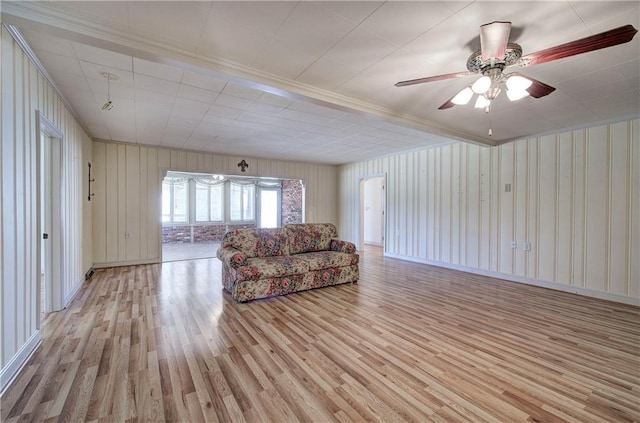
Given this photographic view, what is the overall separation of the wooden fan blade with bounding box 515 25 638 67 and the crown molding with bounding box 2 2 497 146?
170cm

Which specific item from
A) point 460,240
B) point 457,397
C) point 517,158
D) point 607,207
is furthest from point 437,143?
point 457,397

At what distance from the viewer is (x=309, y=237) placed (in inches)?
192

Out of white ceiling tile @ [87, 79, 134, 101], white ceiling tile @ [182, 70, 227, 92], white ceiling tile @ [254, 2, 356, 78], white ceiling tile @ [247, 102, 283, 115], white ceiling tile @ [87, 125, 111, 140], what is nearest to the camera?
white ceiling tile @ [254, 2, 356, 78]

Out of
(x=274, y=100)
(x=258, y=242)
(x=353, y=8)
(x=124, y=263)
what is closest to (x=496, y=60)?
(x=353, y=8)

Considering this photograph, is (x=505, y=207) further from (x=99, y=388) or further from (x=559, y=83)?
(x=99, y=388)

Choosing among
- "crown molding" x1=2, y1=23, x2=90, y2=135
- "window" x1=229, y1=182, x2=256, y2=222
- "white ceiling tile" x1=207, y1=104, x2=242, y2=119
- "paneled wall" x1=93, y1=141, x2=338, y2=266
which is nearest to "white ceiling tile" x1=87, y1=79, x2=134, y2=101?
"crown molding" x1=2, y1=23, x2=90, y2=135

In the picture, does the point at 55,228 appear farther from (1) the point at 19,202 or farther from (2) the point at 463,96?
(2) the point at 463,96

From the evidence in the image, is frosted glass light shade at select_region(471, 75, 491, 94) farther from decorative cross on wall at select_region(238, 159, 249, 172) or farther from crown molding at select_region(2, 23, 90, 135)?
decorative cross on wall at select_region(238, 159, 249, 172)

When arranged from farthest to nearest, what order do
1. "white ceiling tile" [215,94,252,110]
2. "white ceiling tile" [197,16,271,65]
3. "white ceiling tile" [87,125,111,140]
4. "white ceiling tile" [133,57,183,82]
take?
"white ceiling tile" [87,125,111,140]
"white ceiling tile" [215,94,252,110]
"white ceiling tile" [133,57,183,82]
"white ceiling tile" [197,16,271,65]

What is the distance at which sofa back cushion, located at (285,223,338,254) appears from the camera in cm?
473

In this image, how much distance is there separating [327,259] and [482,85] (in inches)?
119

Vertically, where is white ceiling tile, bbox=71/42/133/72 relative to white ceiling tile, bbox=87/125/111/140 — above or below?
below

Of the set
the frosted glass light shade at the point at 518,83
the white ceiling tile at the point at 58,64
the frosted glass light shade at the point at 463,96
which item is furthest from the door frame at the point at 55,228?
the frosted glass light shade at the point at 518,83

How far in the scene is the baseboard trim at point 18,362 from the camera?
1894 millimetres
